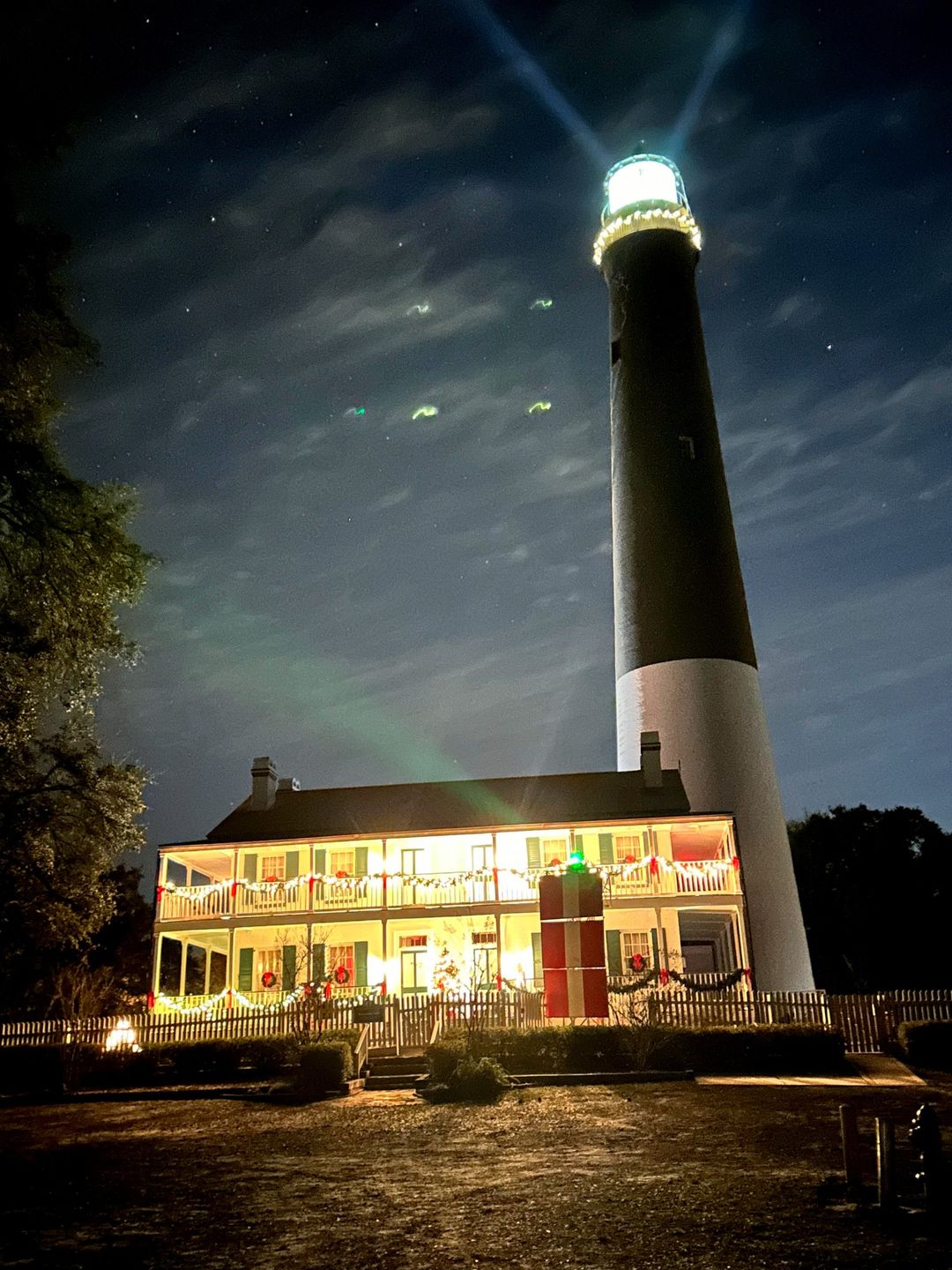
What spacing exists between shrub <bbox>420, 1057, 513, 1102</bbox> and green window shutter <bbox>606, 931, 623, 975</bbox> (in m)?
12.5

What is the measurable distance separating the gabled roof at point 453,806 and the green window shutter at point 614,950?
3.14 metres

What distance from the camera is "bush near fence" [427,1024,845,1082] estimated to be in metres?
15.5

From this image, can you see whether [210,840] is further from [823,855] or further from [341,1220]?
[823,855]

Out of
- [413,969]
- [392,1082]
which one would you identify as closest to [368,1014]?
[392,1082]

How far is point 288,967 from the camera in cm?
2605

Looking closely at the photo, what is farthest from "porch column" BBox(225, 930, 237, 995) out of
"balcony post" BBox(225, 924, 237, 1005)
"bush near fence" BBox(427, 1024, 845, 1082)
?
"bush near fence" BBox(427, 1024, 845, 1082)

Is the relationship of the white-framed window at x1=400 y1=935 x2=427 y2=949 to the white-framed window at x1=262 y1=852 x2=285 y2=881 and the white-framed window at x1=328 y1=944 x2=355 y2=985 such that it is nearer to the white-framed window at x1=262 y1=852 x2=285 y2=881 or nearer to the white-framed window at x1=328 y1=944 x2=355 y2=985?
the white-framed window at x1=328 y1=944 x2=355 y2=985

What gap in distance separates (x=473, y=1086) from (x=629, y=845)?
551 inches

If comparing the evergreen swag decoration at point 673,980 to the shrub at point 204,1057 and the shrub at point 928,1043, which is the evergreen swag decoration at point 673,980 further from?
the shrub at point 204,1057

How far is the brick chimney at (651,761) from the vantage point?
26.8 m

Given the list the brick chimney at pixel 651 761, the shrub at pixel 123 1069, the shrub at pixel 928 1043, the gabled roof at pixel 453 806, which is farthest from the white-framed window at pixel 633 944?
the shrub at pixel 123 1069

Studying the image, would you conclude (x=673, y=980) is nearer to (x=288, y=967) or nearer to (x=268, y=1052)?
(x=268, y=1052)

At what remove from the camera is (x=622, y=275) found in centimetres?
3294

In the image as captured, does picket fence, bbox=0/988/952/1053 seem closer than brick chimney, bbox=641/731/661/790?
Yes
